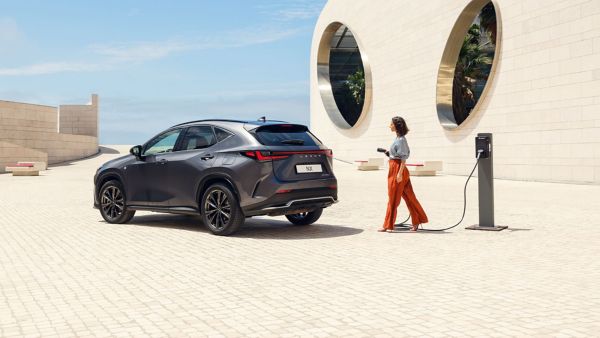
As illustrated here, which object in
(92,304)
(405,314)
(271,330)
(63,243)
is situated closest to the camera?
(271,330)

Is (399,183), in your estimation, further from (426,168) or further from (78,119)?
(78,119)

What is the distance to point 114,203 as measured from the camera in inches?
428

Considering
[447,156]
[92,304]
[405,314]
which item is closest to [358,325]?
[405,314]

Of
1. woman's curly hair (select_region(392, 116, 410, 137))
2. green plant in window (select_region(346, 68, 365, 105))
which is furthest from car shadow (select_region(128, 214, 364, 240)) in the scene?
green plant in window (select_region(346, 68, 365, 105))

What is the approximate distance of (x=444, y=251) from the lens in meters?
7.64

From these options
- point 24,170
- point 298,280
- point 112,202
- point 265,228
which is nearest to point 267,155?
point 265,228

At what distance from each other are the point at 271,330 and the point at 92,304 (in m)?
1.68

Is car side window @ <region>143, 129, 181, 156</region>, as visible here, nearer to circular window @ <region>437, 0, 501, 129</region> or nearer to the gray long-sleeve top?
the gray long-sleeve top

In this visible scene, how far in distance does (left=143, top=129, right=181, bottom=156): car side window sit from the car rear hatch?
181 centimetres

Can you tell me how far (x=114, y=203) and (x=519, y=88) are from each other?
16.5 m

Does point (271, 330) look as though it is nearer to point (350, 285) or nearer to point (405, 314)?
point (405, 314)

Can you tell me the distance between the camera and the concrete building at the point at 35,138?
3534 centimetres

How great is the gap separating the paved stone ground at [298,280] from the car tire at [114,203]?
221mm

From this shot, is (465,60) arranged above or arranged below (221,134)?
above
